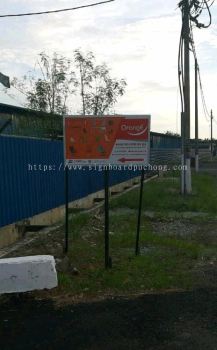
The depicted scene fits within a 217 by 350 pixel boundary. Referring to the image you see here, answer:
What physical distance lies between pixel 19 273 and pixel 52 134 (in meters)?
12.3

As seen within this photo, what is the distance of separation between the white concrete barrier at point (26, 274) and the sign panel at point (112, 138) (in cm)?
200

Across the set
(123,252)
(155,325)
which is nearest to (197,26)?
(123,252)

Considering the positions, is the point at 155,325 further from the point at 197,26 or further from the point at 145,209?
the point at 197,26

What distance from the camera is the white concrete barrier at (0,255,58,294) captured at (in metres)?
6.44

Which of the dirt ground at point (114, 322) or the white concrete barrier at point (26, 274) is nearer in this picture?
the dirt ground at point (114, 322)

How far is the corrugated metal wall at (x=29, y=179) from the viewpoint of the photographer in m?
9.61

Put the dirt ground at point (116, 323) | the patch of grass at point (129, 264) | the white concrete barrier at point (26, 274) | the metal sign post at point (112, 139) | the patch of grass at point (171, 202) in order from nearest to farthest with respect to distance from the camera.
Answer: the dirt ground at point (116, 323) → the white concrete barrier at point (26, 274) → the patch of grass at point (129, 264) → the metal sign post at point (112, 139) → the patch of grass at point (171, 202)

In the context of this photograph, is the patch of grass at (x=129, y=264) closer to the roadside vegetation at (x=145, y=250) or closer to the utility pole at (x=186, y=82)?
the roadside vegetation at (x=145, y=250)

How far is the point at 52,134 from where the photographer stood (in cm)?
1847

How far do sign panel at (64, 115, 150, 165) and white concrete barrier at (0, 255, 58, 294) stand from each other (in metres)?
2.00

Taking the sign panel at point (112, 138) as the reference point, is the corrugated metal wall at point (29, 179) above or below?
below

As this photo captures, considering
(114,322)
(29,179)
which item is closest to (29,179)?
(29,179)

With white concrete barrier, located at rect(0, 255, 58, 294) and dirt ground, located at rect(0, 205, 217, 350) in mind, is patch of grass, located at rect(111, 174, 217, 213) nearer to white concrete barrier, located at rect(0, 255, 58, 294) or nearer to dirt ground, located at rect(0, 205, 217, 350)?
dirt ground, located at rect(0, 205, 217, 350)

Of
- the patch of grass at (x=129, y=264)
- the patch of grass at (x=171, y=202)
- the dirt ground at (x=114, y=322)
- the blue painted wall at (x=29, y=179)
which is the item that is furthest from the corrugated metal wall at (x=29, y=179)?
the dirt ground at (x=114, y=322)
